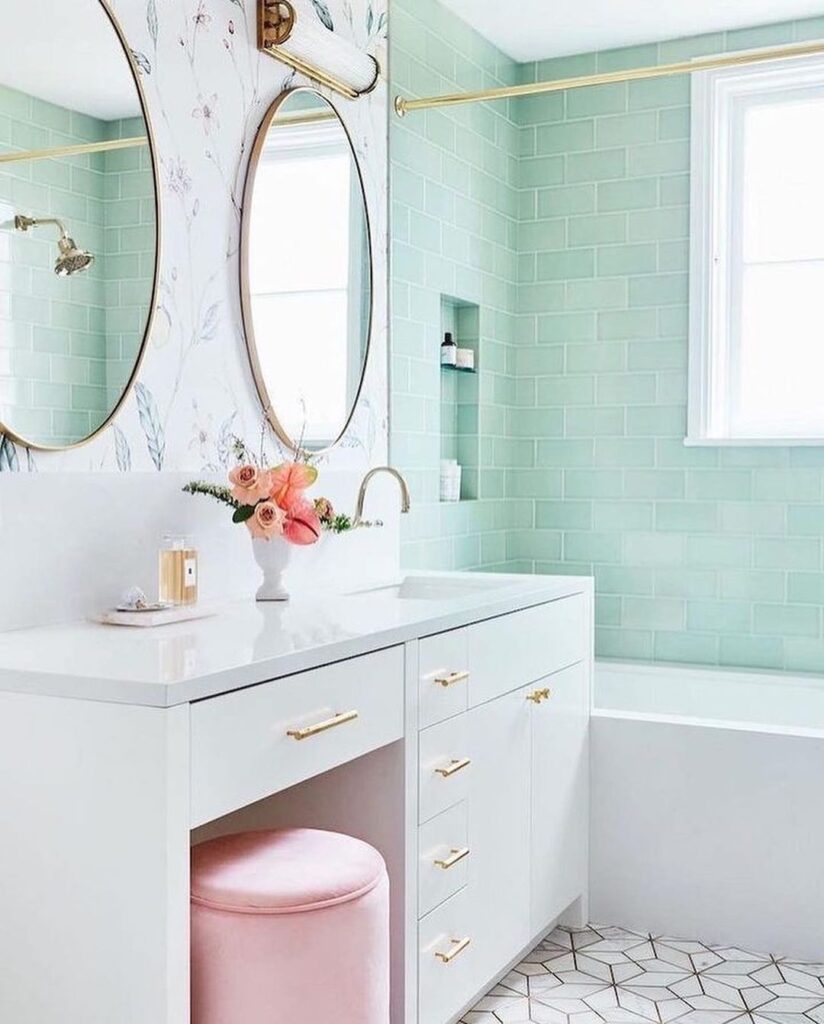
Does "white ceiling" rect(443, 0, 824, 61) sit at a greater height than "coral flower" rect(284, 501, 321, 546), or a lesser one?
greater

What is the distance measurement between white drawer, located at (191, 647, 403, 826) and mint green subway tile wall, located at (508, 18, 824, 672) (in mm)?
2451

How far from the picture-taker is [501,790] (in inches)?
104

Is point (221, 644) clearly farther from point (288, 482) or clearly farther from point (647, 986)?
point (647, 986)

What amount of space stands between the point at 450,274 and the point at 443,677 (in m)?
2.04

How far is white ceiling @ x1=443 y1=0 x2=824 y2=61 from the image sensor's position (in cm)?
404

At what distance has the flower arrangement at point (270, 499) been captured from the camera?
2469 millimetres

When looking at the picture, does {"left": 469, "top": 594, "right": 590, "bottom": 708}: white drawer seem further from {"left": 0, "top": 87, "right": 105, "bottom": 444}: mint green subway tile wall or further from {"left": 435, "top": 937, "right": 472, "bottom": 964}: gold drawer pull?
{"left": 0, "top": 87, "right": 105, "bottom": 444}: mint green subway tile wall

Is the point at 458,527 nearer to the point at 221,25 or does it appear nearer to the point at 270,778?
the point at 221,25

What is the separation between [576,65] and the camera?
454 cm

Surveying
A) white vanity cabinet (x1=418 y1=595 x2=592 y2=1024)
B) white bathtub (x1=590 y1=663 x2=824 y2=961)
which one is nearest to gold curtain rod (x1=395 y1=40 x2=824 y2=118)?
white vanity cabinet (x1=418 y1=595 x2=592 y2=1024)

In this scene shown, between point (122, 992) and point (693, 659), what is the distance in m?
3.15

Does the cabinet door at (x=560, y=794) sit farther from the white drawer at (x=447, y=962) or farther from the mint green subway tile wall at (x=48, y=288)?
the mint green subway tile wall at (x=48, y=288)

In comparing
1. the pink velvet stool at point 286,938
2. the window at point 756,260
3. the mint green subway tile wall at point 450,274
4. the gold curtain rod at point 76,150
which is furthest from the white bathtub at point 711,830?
the gold curtain rod at point 76,150

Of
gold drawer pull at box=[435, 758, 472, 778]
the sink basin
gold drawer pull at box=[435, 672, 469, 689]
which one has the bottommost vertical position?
gold drawer pull at box=[435, 758, 472, 778]
